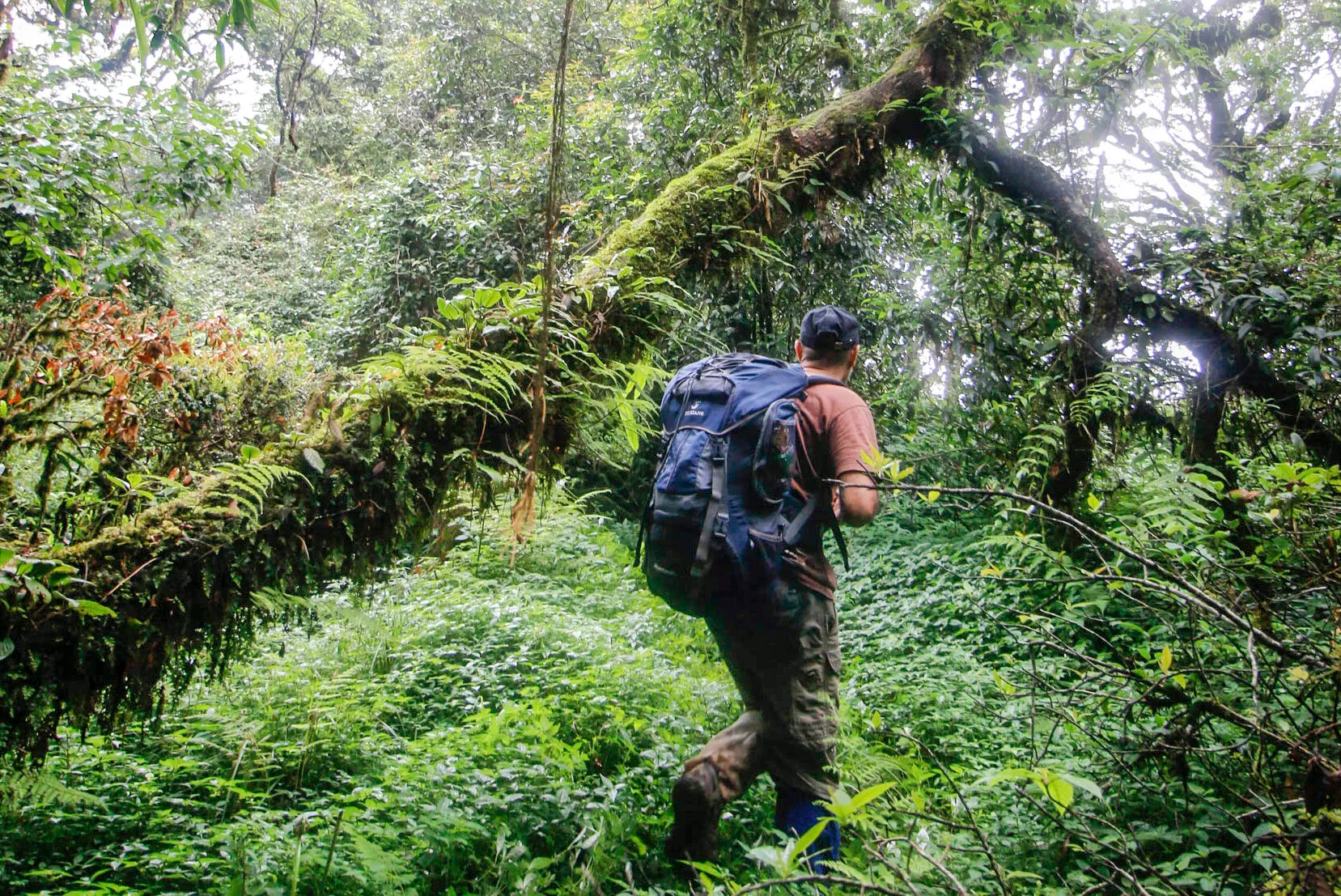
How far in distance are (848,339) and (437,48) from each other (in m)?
14.4

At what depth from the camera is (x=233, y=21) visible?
2373 millimetres

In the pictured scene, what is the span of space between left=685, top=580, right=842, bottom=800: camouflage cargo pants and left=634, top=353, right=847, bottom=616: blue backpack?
162 mm

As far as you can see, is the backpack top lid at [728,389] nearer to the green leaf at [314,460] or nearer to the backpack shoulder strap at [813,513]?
the backpack shoulder strap at [813,513]

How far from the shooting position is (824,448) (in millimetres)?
3234

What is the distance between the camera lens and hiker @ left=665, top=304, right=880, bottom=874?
3.04 m

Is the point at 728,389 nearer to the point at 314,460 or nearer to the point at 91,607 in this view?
the point at 314,460

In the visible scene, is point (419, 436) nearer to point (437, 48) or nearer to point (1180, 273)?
point (1180, 273)

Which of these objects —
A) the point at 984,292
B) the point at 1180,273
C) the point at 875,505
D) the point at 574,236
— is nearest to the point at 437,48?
the point at 574,236

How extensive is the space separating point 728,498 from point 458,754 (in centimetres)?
178

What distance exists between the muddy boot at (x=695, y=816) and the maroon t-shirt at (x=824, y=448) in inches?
34.8

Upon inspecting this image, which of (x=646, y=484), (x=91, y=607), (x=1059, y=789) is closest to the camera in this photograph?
(x=1059, y=789)

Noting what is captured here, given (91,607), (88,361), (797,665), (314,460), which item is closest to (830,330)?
(797,665)

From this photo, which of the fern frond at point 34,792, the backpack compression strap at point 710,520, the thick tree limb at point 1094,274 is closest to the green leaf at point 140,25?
the backpack compression strap at point 710,520

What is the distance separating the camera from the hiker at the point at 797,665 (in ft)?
9.96
